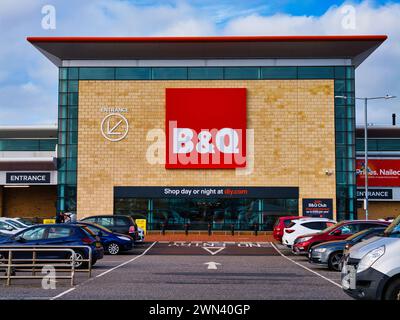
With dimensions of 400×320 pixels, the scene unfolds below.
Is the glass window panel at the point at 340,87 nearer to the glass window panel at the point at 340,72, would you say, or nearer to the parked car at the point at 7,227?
the glass window panel at the point at 340,72

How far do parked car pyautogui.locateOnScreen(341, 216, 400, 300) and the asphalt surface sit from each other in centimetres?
304

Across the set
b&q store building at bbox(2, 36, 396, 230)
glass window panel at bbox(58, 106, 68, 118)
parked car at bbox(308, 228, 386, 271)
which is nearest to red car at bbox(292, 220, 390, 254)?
parked car at bbox(308, 228, 386, 271)

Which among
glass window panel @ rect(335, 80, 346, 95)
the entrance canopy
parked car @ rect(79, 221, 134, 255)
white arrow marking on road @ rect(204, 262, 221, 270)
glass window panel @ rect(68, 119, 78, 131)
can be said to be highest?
the entrance canopy

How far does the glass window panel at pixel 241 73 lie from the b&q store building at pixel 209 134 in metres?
0.08

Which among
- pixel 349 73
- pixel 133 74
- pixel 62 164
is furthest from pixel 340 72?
pixel 62 164

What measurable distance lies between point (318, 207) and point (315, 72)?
9.60 meters

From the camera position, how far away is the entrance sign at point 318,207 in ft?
152

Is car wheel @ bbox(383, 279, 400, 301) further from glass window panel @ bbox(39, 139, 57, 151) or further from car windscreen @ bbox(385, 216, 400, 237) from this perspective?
glass window panel @ bbox(39, 139, 57, 151)

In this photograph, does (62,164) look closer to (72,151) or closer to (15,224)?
(72,151)

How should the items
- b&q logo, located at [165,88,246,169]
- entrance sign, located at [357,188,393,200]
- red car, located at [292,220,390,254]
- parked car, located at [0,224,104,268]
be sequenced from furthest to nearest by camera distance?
entrance sign, located at [357,188,393,200]
b&q logo, located at [165,88,246,169]
red car, located at [292,220,390,254]
parked car, located at [0,224,104,268]

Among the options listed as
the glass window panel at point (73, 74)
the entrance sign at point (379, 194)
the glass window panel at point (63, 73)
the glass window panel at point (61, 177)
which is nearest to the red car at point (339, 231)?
the glass window panel at point (61, 177)

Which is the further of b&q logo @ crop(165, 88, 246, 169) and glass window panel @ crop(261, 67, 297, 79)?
glass window panel @ crop(261, 67, 297, 79)

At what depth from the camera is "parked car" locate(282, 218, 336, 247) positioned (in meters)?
28.3
